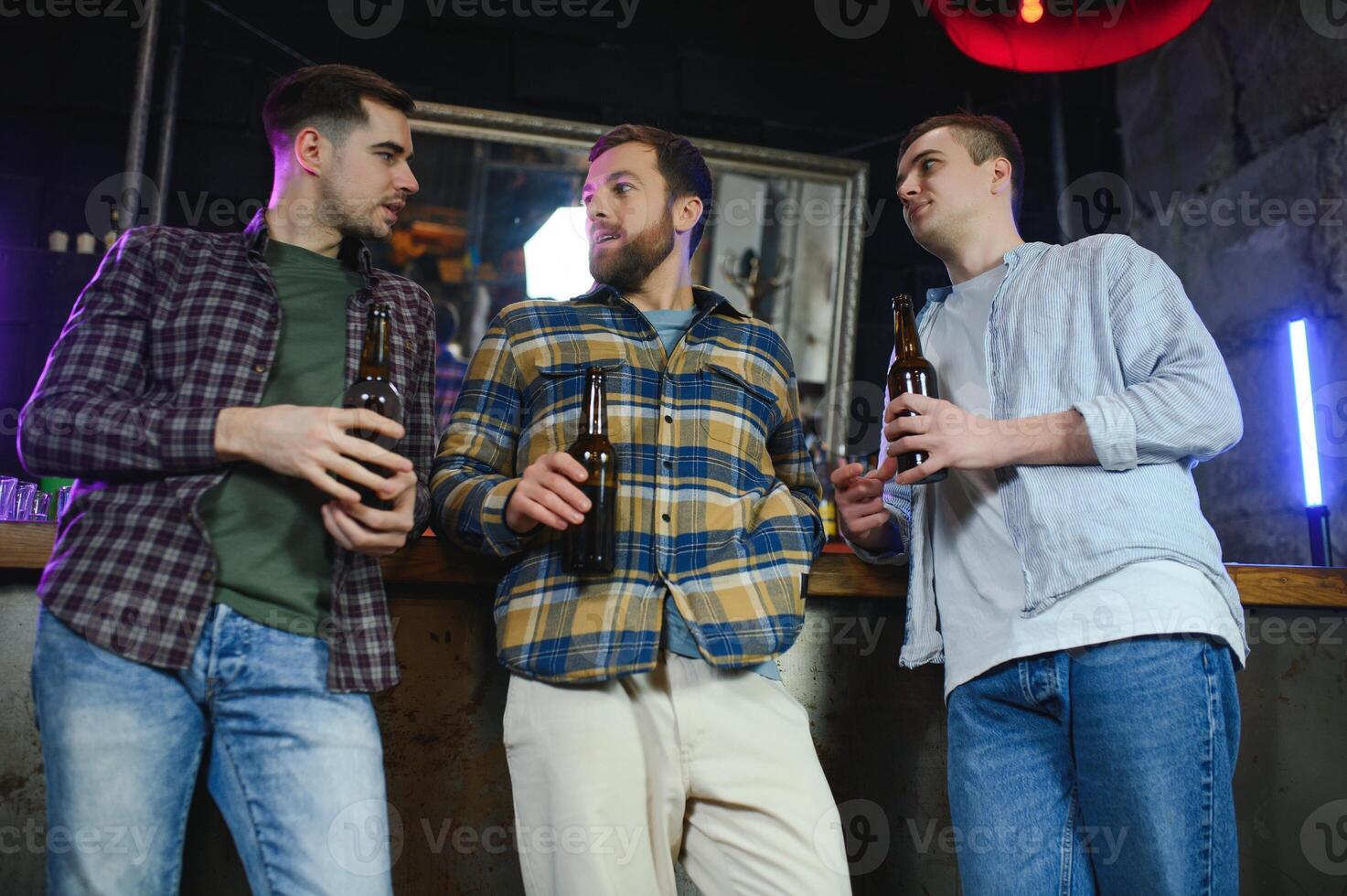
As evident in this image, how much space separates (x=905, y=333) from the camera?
2039mm

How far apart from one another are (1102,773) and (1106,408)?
56 centimetres

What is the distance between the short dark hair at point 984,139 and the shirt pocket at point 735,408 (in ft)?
2.22

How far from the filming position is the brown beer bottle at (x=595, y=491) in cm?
165

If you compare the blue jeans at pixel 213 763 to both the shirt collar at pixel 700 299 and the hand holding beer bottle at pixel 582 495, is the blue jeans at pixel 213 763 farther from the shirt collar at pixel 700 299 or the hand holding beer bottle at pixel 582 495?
the shirt collar at pixel 700 299

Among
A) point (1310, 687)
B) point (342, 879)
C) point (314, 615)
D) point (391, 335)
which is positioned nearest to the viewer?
point (342, 879)

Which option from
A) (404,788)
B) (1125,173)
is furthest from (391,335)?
(1125,173)

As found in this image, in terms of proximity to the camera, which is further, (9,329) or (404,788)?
(9,329)

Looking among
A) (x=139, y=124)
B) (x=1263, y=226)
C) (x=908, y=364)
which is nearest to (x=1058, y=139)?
(x=1263, y=226)

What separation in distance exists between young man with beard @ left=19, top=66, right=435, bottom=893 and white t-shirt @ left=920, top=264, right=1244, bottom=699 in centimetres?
96

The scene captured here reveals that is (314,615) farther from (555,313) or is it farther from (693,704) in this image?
(555,313)

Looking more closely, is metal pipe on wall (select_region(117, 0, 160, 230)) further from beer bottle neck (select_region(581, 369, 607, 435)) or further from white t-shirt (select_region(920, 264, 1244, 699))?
white t-shirt (select_region(920, 264, 1244, 699))

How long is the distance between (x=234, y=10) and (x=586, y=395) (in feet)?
9.33

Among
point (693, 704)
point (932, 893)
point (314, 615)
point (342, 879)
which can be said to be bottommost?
point (932, 893)

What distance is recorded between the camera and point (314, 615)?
155 centimetres
